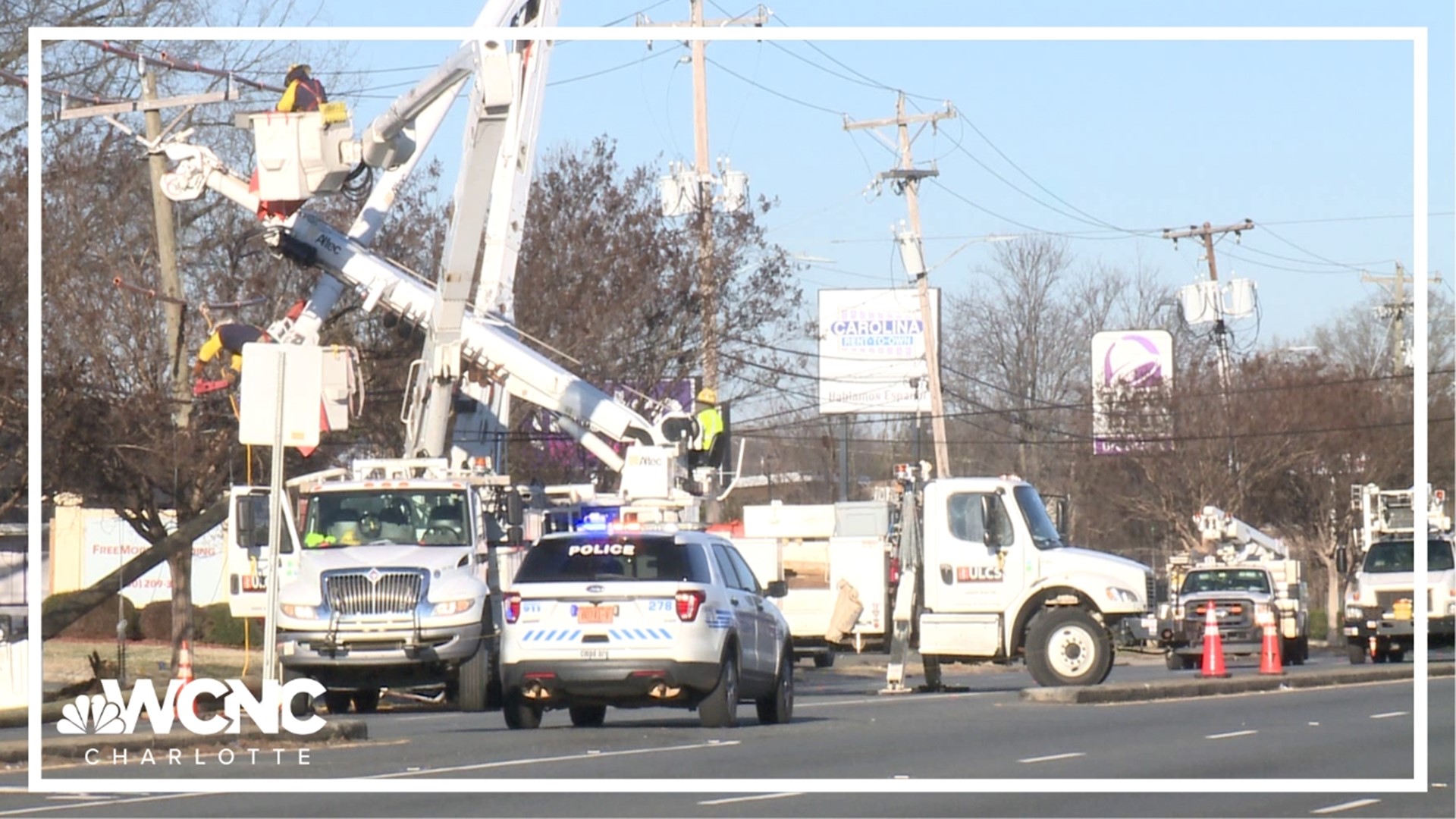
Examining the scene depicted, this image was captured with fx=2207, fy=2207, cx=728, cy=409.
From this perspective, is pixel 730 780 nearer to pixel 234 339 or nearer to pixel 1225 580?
pixel 234 339

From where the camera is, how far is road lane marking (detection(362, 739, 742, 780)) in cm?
1483

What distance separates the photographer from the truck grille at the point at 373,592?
21625 mm

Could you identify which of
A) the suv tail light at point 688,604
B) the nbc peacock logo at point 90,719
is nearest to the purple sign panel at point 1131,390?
the suv tail light at point 688,604

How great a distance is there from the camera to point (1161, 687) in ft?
80.8

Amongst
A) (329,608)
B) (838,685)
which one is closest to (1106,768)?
(329,608)

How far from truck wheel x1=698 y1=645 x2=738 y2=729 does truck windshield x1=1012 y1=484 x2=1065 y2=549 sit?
7.40 m

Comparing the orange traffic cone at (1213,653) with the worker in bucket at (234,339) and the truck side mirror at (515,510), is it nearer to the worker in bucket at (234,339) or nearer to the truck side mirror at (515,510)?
the truck side mirror at (515,510)

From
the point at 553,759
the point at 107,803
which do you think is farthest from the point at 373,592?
the point at 107,803

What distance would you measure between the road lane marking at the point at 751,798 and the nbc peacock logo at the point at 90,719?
6255 millimetres

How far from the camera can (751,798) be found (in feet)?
43.7

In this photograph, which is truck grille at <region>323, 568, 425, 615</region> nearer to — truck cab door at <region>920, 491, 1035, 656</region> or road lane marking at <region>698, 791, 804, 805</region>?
truck cab door at <region>920, 491, 1035, 656</region>

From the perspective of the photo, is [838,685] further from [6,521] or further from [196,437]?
[6,521]

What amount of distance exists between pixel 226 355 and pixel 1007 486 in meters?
10.9

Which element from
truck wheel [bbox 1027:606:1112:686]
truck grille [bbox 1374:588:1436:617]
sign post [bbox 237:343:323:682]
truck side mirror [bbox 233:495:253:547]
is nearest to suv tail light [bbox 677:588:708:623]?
sign post [bbox 237:343:323:682]
